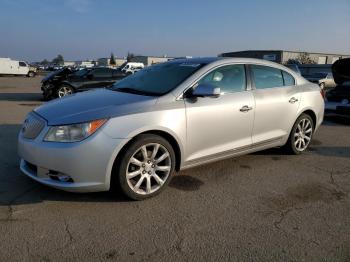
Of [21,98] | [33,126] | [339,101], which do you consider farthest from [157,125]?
[21,98]

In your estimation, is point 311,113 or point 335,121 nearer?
point 311,113

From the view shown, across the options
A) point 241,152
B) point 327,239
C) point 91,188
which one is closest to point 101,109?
point 91,188

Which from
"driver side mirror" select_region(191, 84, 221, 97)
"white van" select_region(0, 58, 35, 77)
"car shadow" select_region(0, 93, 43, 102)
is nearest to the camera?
"driver side mirror" select_region(191, 84, 221, 97)

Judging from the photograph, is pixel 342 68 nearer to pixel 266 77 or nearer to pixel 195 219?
pixel 266 77

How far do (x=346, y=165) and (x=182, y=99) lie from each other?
2948 millimetres

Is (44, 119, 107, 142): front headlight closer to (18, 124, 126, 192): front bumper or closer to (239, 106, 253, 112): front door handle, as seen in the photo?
(18, 124, 126, 192): front bumper

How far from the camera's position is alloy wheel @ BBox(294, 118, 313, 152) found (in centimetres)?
584

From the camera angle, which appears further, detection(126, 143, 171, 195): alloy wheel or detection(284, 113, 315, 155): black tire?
detection(284, 113, 315, 155): black tire

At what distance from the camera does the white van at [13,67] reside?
37.6 meters

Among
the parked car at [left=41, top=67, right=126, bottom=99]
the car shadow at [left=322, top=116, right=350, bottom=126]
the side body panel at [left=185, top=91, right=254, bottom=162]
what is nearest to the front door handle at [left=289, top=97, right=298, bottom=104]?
the side body panel at [left=185, top=91, right=254, bottom=162]

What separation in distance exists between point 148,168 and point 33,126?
1.33 metres

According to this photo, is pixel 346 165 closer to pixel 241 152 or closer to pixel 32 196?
pixel 241 152

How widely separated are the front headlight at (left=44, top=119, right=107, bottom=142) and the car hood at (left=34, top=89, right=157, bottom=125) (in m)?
0.05

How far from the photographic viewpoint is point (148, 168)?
3.99 m
